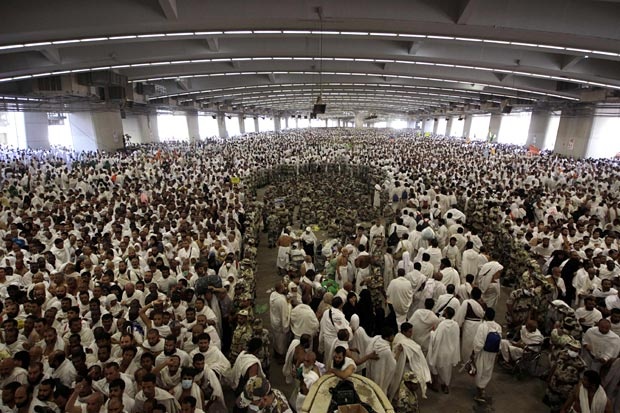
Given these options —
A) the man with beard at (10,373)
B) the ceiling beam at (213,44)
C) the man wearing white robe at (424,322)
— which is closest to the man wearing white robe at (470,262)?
the man wearing white robe at (424,322)

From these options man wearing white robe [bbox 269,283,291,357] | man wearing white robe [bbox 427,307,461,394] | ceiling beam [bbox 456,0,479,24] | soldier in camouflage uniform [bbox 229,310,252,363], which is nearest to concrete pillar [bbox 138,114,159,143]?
ceiling beam [bbox 456,0,479,24]

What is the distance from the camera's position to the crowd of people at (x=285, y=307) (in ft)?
14.1

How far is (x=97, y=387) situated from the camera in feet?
13.3

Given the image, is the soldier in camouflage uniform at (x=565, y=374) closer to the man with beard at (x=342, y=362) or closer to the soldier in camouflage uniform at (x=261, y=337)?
the man with beard at (x=342, y=362)

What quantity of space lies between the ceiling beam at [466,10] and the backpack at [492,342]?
6519mm

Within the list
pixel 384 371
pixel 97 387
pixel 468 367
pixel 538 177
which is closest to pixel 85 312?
pixel 97 387

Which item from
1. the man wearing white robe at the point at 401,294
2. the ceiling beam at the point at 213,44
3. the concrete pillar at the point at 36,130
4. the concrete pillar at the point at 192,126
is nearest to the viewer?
the man wearing white robe at the point at 401,294

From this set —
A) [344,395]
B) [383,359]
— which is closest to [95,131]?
[383,359]

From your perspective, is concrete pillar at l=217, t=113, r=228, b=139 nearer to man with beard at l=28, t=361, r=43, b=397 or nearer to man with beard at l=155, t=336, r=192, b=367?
man with beard at l=155, t=336, r=192, b=367

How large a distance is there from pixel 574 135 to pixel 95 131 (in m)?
32.1

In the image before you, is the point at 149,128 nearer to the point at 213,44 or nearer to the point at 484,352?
the point at 213,44

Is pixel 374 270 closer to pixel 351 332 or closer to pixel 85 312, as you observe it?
pixel 351 332

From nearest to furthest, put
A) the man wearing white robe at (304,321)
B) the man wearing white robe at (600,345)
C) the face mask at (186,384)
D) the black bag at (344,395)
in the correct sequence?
the black bag at (344,395)
the face mask at (186,384)
the man wearing white robe at (600,345)
the man wearing white robe at (304,321)

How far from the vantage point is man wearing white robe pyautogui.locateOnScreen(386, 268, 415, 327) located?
6.66m
